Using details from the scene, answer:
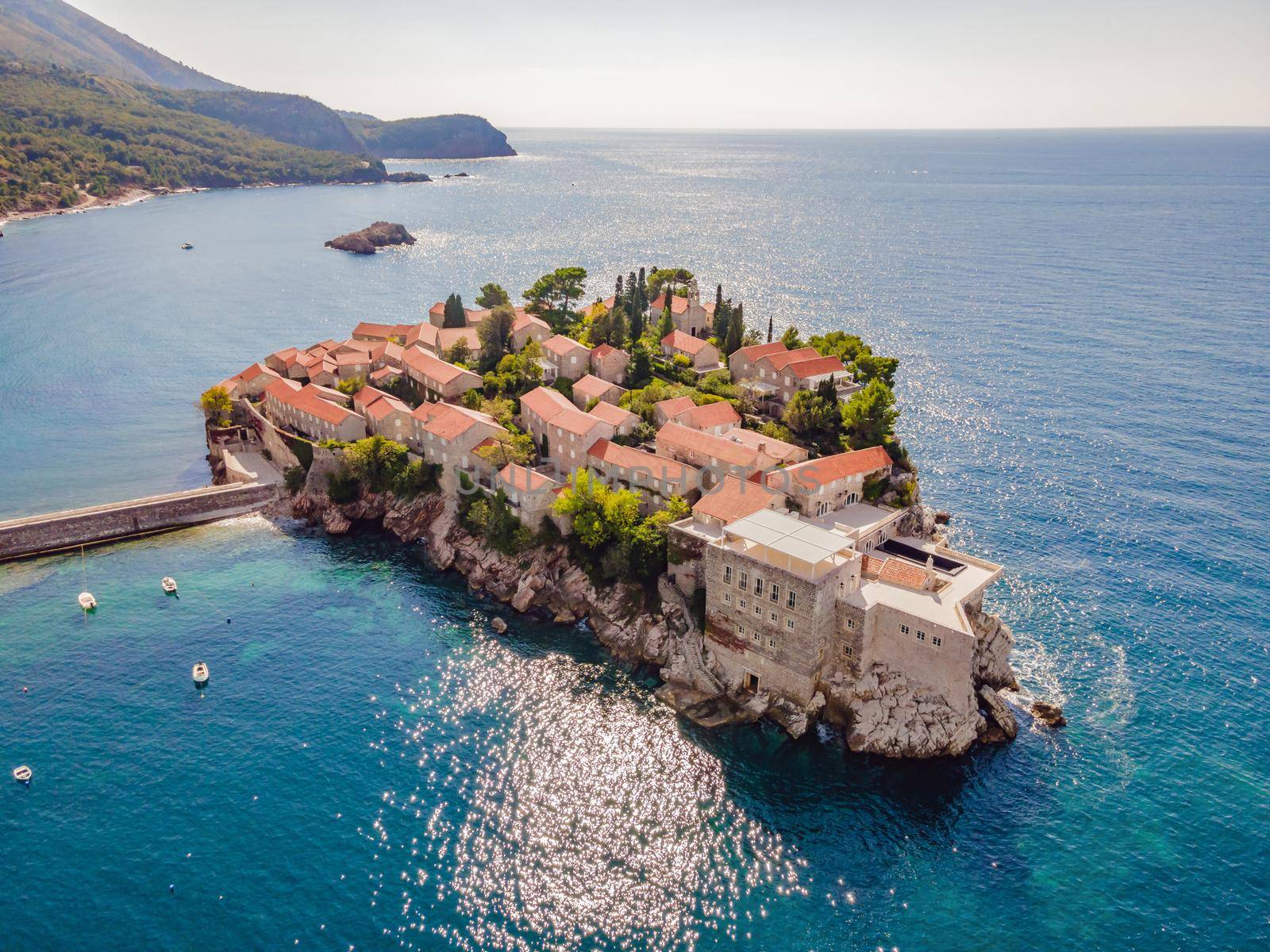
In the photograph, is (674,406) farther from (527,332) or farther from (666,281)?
(666,281)

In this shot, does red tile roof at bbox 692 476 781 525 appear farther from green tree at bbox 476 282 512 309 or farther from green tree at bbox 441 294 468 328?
green tree at bbox 476 282 512 309

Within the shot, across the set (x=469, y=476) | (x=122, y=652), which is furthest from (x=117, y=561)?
(x=469, y=476)

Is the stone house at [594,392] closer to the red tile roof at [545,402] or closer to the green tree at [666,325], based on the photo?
the red tile roof at [545,402]

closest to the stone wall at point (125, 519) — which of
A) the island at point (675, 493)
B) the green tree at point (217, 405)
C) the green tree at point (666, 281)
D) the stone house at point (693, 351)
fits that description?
the island at point (675, 493)

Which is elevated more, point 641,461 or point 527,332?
point 527,332

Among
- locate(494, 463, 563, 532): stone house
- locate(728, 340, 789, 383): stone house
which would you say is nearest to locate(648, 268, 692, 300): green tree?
locate(728, 340, 789, 383): stone house

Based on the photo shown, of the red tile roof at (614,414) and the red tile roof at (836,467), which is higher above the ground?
the red tile roof at (836,467)

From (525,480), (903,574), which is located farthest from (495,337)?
(903,574)
